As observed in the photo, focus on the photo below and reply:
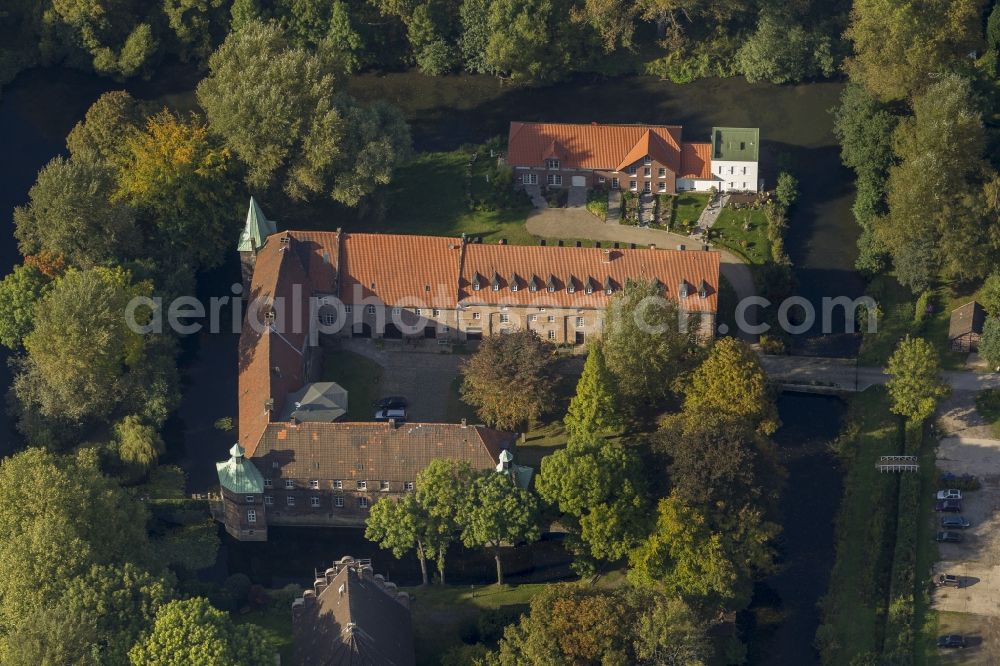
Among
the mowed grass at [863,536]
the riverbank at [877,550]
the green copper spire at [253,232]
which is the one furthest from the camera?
the green copper spire at [253,232]

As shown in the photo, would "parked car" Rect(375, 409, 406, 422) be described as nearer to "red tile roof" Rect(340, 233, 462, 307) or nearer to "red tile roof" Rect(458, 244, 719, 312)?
"red tile roof" Rect(340, 233, 462, 307)

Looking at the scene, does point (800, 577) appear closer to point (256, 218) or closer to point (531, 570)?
point (531, 570)

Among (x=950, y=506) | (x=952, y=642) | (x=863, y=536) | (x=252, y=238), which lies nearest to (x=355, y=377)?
(x=252, y=238)

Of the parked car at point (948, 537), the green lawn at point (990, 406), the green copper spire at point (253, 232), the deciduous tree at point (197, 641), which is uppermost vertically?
the green copper spire at point (253, 232)

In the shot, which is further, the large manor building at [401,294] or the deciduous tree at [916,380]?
the large manor building at [401,294]

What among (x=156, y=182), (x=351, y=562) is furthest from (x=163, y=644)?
(x=156, y=182)

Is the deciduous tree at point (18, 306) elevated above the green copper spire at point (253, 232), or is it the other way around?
the green copper spire at point (253, 232)

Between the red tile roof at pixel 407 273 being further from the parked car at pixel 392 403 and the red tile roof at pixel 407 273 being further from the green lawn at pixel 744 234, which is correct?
the green lawn at pixel 744 234

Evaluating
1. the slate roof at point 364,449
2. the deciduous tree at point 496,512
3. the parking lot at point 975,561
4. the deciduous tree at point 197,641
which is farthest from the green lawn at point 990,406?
the deciduous tree at point 197,641
